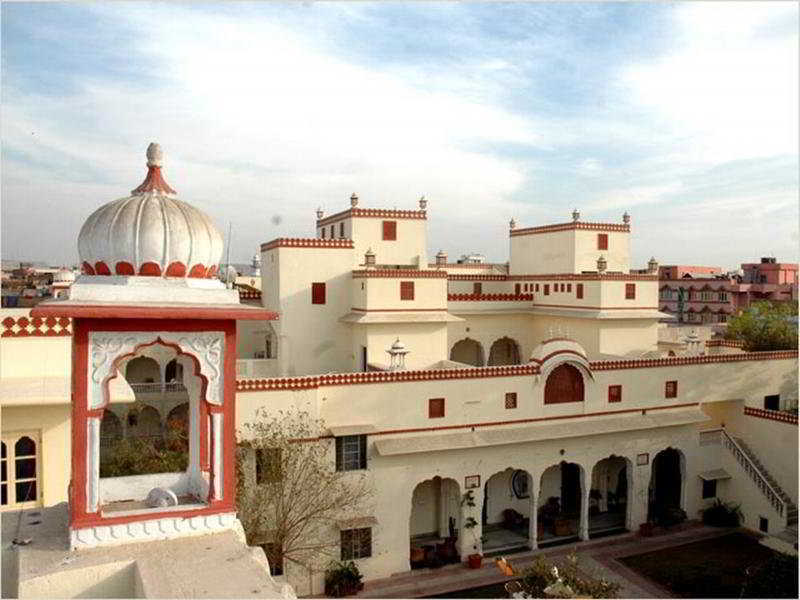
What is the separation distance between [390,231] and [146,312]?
21196 millimetres

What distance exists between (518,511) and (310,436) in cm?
853

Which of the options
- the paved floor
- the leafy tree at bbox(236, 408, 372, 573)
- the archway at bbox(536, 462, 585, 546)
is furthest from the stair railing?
the leafy tree at bbox(236, 408, 372, 573)

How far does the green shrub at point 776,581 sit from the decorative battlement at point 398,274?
14.1 m

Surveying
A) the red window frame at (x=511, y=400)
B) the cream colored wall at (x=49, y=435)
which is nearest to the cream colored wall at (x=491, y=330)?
the red window frame at (x=511, y=400)

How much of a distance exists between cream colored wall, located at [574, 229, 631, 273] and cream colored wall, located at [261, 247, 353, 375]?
11215 mm

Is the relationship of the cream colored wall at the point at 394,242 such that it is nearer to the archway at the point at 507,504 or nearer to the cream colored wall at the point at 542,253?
the cream colored wall at the point at 542,253

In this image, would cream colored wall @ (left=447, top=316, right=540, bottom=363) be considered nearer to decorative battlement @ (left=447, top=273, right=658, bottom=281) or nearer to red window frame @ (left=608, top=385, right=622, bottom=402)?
decorative battlement @ (left=447, top=273, right=658, bottom=281)

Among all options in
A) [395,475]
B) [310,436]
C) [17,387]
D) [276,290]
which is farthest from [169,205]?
[276,290]

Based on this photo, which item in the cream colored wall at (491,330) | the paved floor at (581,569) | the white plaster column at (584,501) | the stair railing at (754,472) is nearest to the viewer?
the paved floor at (581,569)

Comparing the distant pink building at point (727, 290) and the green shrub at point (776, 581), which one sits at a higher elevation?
the distant pink building at point (727, 290)

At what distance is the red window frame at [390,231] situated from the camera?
92.3 ft

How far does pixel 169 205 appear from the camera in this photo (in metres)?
8.20

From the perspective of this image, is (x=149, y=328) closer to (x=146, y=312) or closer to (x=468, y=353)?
(x=146, y=312)

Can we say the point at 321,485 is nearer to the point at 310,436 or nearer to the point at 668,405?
the point at 310,436
